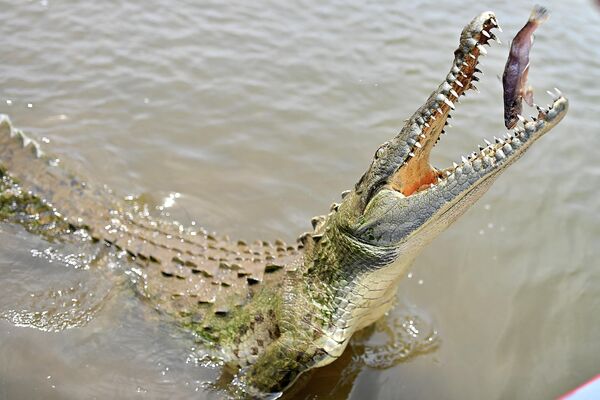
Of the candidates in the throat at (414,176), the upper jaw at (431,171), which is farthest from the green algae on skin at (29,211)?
the throat at (414,176)

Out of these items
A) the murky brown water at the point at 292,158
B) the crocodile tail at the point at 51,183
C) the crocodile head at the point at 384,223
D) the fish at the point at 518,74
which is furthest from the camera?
the crocodile tail at the point at 51,183

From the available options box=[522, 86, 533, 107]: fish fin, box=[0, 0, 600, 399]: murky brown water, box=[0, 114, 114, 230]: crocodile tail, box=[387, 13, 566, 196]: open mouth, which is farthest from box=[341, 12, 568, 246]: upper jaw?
box=[0, 114, 114, 230]: crocodile tail

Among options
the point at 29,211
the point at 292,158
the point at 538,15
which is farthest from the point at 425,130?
the point at 29,211

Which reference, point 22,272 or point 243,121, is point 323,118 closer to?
point 243,121

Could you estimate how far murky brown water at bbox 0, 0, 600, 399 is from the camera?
3.81 meters

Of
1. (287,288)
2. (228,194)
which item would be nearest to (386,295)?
(287,288)

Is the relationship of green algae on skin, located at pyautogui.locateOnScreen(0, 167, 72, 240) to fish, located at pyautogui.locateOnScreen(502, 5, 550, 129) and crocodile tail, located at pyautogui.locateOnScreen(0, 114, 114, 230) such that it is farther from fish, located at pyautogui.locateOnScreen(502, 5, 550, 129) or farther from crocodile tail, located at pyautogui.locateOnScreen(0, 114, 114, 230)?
fish, located at pyautogui.locateOnScreen(502, 5, 550, 129)

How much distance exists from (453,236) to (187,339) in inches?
98.0

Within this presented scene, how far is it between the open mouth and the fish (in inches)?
7.7

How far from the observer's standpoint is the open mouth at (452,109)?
2.58 m

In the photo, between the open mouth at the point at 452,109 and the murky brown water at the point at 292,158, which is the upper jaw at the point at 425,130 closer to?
the open mouth at the point at 452,109

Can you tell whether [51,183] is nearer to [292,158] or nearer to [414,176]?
[292,158]

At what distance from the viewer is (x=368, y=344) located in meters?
4.04

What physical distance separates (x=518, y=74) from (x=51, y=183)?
3311 mm
